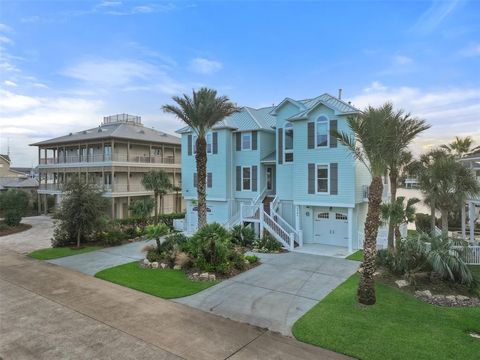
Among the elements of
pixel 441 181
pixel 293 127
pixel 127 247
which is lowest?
pixel 127 247

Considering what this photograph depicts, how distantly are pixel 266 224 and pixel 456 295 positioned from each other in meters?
10.9

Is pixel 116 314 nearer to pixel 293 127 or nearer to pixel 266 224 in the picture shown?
pixel 266 224

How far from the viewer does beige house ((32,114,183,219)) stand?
103ft

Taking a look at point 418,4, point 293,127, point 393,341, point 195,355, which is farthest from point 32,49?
point 393,341

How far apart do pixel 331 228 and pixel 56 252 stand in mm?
17204

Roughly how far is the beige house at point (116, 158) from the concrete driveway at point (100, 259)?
40.7 feet

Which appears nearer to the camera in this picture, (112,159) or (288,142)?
(288,142)

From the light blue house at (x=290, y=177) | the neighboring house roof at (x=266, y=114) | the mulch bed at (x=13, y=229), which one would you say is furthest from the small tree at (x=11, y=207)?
the neighboring house roof at (x=266, y=114)

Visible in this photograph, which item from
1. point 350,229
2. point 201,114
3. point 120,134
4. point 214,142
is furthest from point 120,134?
point 350,229

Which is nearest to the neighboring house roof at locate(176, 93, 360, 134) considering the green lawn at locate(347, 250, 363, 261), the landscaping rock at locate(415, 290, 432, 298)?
the green lawn at locate(347, 250, 363, 261)

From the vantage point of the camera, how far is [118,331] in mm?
8328

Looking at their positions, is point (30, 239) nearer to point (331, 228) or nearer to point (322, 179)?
point (322, 179)

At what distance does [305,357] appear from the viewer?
22.9ft

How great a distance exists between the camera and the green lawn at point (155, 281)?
37.5ft
